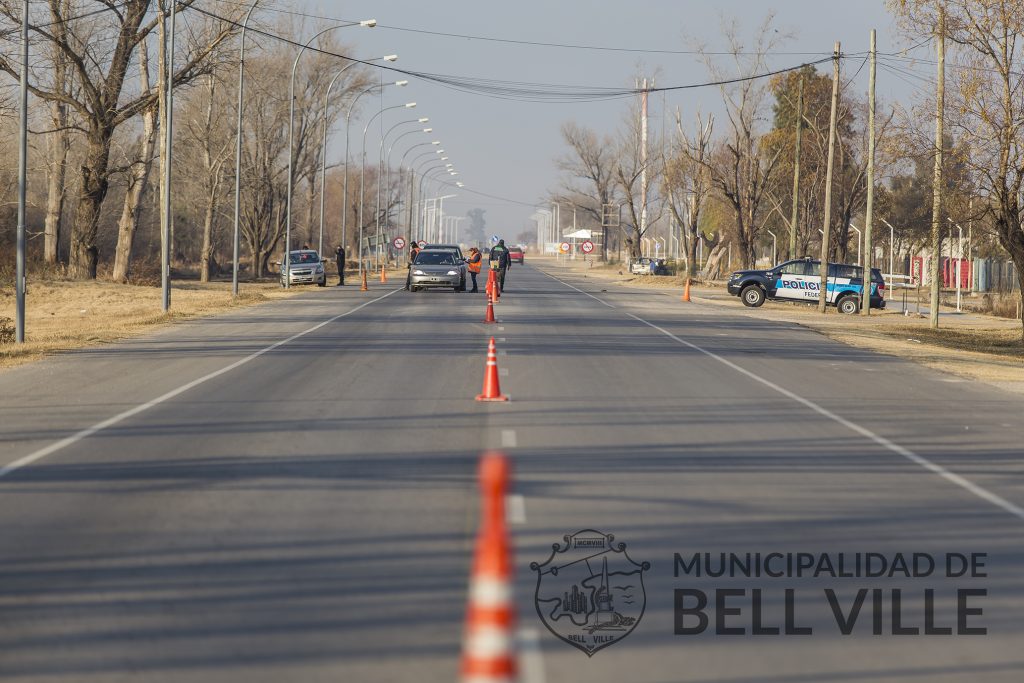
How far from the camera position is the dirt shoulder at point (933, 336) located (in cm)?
2630

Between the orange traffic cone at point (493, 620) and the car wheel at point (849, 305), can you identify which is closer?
the orange traffic cone at point (493, 620)

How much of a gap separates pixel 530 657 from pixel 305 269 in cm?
5516

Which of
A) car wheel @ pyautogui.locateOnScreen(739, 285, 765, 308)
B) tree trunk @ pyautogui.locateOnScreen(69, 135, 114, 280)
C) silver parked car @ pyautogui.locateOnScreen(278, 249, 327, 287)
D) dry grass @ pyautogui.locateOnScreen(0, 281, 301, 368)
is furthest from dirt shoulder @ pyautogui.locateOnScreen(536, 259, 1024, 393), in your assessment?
tree trunk @ pyautogui.locateOnScreen(69, 135, 114, 280)

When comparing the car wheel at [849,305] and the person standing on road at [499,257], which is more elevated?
the person standing on road at [499,257]

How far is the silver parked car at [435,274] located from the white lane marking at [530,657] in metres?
44.7

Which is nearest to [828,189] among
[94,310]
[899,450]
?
[94,310]

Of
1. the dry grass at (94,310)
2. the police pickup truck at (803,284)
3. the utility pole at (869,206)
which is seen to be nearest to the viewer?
the dry grass at (94,310)

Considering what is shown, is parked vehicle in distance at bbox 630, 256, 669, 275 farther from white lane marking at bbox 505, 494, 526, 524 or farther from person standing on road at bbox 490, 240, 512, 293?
white lane marking at bbox 505, 494, 526, 524

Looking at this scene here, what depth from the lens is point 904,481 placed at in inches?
478

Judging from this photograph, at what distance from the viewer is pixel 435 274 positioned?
51.7m

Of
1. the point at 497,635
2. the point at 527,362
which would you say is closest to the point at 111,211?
the point at 527,362

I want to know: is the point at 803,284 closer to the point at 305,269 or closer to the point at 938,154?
the point at 938,154

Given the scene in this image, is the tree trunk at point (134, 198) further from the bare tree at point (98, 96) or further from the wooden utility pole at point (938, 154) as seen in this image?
the wooden utility pole at point (938, 154)

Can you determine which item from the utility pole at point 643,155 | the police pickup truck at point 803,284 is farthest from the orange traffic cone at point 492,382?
the utility pole at point 643,155
